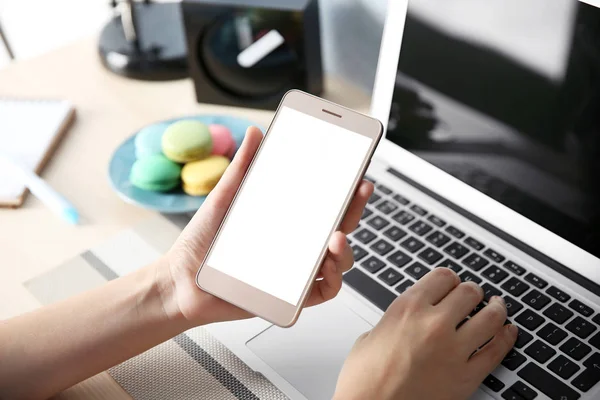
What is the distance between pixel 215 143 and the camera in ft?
2.71

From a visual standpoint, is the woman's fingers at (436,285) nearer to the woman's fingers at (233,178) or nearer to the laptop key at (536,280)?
the laptop key at (536,280)

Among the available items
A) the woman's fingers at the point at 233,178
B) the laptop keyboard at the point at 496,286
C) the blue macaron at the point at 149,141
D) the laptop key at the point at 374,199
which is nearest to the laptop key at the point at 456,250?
the laptop keyboard at the point at 496,286

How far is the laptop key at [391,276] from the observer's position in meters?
0.67

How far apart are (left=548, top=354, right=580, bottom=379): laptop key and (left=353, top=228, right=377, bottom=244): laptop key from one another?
0.73ft

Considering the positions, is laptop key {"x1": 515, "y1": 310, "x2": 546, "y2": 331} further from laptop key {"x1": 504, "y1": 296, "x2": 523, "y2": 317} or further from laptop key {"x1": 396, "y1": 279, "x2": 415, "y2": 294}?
laptop key {"x1": 396, "y1": 279, "x2": 415, "y2": 294}

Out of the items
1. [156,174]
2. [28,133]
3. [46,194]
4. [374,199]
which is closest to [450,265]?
[374,199]

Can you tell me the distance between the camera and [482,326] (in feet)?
1.95

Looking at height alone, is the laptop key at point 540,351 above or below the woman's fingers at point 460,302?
below

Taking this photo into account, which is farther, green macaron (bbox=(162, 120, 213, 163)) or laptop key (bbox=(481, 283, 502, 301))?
green macaron (bbox=(162, 120, 213, 163))

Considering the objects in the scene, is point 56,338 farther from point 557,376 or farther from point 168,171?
point 557,376

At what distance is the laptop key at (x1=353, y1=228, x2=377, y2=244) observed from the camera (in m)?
0.72

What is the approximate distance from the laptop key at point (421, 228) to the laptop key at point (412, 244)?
0.01 m

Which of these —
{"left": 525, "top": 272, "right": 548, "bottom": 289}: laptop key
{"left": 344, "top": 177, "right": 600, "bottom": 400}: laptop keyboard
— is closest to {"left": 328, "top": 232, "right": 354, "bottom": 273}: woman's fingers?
{"left": 344, "top": 177, "right": 600, "bottom": 400}: laptop keyboard

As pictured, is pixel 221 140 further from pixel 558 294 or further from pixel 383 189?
pixel 558 294
